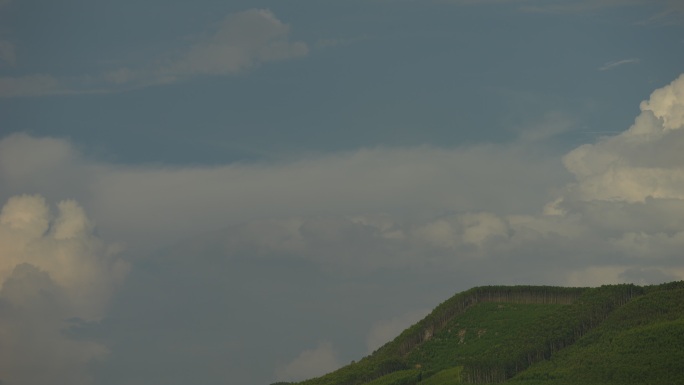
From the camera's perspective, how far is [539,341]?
11912 cm

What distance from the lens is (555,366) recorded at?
370 ft

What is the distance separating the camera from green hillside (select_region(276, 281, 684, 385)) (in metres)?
107

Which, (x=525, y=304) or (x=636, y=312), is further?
(x=525, y=304)

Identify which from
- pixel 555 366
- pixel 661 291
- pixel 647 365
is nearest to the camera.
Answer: pixel 647 365

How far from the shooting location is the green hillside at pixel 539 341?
106688 millimetres

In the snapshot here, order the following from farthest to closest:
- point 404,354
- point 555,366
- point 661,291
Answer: point 404,354
point 661,291
point 555,366

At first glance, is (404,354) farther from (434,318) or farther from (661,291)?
(661,291)

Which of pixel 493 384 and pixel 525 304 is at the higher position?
pixel 525 304

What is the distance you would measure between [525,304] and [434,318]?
35.8 ft

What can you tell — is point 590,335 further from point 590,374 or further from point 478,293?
point 478,293

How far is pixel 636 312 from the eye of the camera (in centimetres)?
11956

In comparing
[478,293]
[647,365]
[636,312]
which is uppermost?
[478,293]

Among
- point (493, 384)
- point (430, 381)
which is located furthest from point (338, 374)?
point (493, 384)

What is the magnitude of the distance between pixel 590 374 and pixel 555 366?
6.86m
